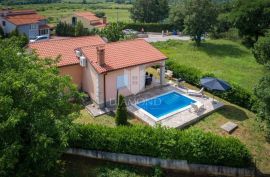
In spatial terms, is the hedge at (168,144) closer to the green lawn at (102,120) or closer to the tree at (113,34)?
the green lawn at (102,120)

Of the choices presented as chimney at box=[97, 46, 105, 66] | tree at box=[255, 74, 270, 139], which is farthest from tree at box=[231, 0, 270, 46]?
chimney at box=[97, 46, 105, 66]

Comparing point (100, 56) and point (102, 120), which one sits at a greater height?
point (100, 56)

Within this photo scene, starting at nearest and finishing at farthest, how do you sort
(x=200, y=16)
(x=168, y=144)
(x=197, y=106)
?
(x=168, y=144) < (x=197, y=106) < (x=200, y=16)

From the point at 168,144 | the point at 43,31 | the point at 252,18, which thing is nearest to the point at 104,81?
the point at 168,144

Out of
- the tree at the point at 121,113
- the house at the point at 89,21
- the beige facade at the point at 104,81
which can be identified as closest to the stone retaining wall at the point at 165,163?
the tree at the point at 121,113

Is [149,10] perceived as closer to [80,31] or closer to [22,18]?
[80,31]

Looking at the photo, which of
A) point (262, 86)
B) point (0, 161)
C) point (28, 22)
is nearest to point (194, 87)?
point (262, 86)

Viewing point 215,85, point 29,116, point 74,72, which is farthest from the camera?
point 74,72
